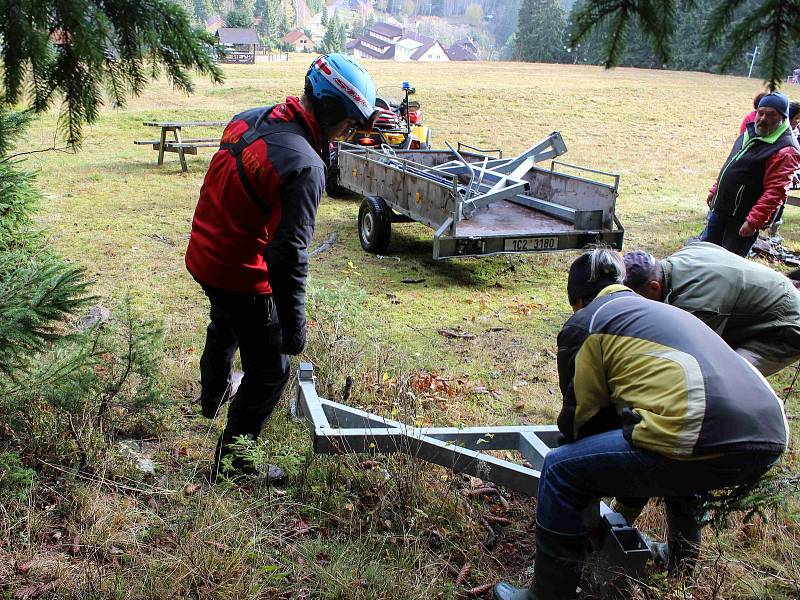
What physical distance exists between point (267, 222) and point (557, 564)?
6.54 ft

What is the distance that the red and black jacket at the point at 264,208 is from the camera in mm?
3215

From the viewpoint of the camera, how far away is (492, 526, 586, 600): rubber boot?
108 inches

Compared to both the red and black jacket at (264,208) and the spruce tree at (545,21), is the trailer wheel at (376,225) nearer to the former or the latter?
the spruce tree at (545,21)

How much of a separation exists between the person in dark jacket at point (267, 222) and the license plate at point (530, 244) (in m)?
4.76

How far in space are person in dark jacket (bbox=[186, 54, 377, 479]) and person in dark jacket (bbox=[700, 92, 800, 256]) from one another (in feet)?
12.8

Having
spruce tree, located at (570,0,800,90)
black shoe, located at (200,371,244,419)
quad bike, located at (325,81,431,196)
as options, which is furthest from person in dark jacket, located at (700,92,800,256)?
quad bike, located at (325,81,431,196)

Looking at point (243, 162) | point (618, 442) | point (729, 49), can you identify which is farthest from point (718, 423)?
point (243, 162)

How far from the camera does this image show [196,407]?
464 cm

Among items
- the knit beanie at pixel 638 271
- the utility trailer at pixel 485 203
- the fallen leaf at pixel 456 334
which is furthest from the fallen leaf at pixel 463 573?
the utility trailer at pixel 485 203

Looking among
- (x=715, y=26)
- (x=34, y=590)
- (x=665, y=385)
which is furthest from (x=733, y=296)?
(x=34, y=590)

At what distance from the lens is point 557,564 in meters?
2.74

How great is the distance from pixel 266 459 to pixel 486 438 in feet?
3.60

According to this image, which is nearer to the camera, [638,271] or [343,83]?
[343,83]

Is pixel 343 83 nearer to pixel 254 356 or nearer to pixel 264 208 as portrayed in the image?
pixel 264 208
